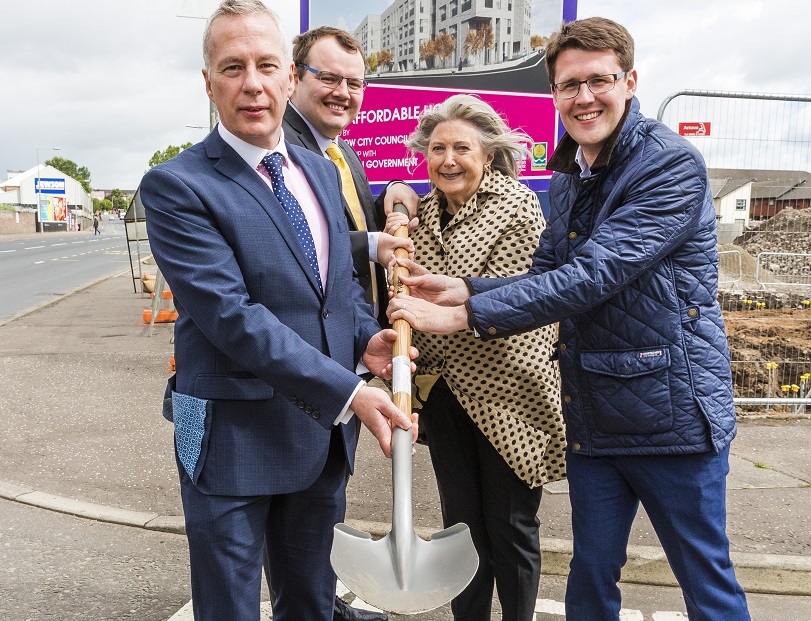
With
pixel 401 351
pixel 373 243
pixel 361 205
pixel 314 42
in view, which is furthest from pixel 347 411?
pixel 314 42

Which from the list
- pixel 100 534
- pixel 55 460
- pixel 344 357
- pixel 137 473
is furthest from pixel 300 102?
pixel 55 460

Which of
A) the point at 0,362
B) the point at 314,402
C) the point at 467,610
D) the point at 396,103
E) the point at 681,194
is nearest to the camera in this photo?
the point at 314,402

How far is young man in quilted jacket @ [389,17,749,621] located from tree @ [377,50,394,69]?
2.77 metres

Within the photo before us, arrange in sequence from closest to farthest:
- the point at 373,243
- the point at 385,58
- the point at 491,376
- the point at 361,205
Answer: the point at 491,376
the point at 373,243
the point at 361,205
the point at 385,58

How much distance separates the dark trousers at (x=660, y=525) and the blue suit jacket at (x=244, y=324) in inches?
34.5

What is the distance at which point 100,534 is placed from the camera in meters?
4.17

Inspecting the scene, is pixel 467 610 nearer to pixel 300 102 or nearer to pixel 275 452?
pixel 275 452

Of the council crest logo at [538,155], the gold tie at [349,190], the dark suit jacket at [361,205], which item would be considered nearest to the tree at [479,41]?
the council crest logo at [538,155]

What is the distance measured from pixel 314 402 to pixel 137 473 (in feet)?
11.7

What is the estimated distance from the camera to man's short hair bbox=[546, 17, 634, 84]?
7.14 feet

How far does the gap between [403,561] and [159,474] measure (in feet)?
11.4

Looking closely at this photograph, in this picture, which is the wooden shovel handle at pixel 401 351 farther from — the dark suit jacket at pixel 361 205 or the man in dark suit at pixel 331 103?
the man in dark suit at pixel 331 103

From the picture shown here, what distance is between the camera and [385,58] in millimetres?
4910

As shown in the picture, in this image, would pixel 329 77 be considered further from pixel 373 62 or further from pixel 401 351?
pixel 373 62
